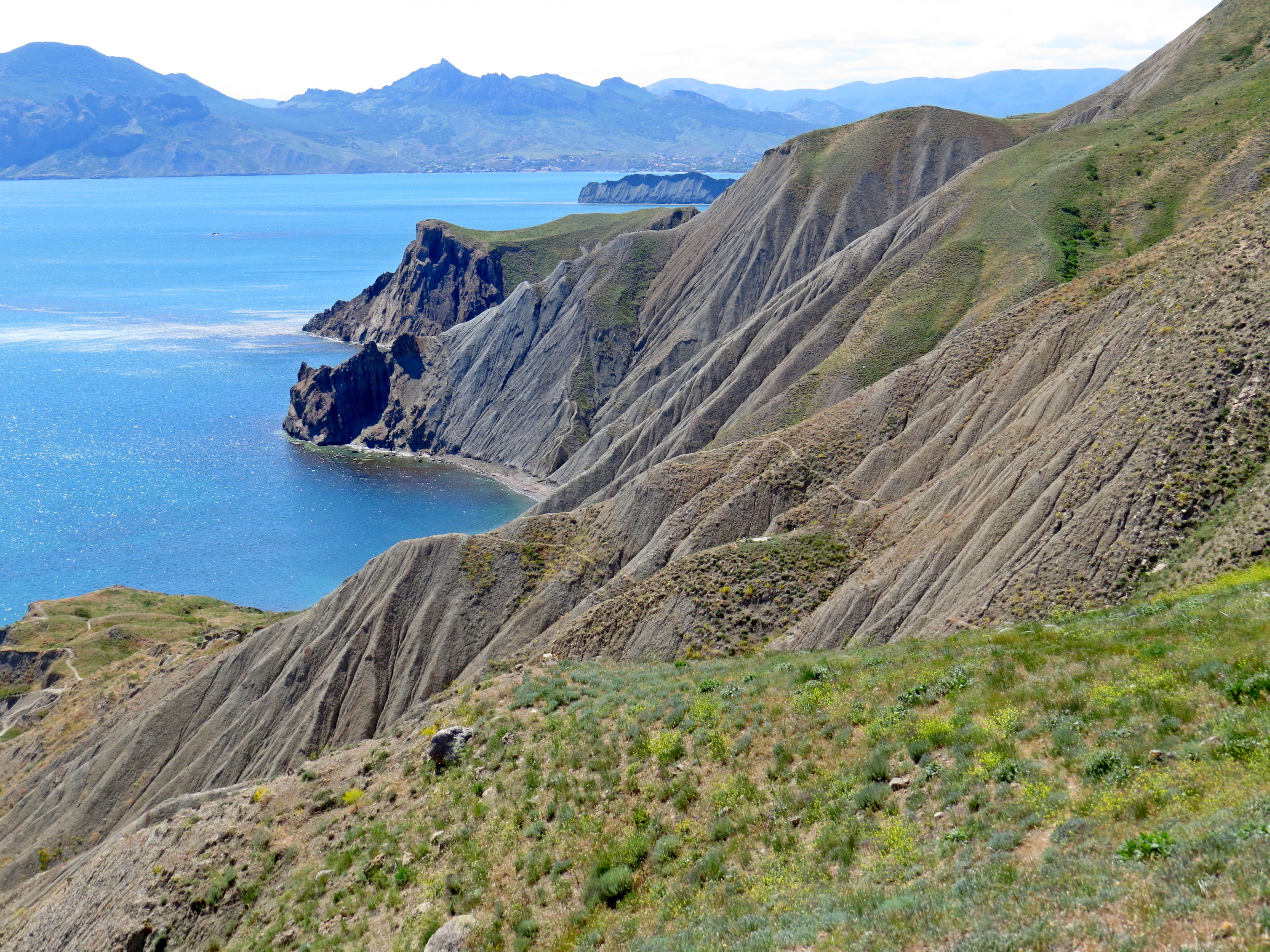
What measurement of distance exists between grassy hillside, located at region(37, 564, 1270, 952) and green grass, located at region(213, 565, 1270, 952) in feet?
0.18

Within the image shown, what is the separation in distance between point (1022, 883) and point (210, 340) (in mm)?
185107

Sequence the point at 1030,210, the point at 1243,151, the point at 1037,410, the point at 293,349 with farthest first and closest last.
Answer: the point at 293,349 → the point at 1030,210 → the point at 1243,151 → the point at 1037,410

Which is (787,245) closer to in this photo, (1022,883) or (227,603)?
(227,603)

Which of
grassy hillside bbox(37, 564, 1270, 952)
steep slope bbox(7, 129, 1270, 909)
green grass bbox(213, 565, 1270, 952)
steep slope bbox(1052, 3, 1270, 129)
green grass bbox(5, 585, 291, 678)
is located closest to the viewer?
green grass bbox(213, 565, 1270, 952)

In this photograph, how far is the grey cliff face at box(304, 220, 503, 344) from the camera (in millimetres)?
159000

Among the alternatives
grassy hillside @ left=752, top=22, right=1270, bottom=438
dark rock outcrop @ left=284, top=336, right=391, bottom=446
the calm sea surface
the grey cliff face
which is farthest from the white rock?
the grey cliff face

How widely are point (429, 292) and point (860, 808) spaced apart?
15965cm

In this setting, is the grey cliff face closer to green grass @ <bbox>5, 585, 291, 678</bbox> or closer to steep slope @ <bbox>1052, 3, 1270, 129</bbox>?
green grass @ <bbox>5, 585, 291, 678</bbox>

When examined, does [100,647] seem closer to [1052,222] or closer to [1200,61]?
[1052,222]

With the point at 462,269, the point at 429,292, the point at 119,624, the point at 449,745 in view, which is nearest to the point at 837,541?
the point at 449,745

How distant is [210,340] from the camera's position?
17025cm

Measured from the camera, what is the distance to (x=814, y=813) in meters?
16.0

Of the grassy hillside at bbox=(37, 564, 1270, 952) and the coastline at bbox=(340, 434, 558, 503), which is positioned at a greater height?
the grassy hillside at bbox=(37, 564, 1270, 952)

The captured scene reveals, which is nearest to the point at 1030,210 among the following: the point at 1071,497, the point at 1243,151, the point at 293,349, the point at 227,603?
the point at 1243,151
